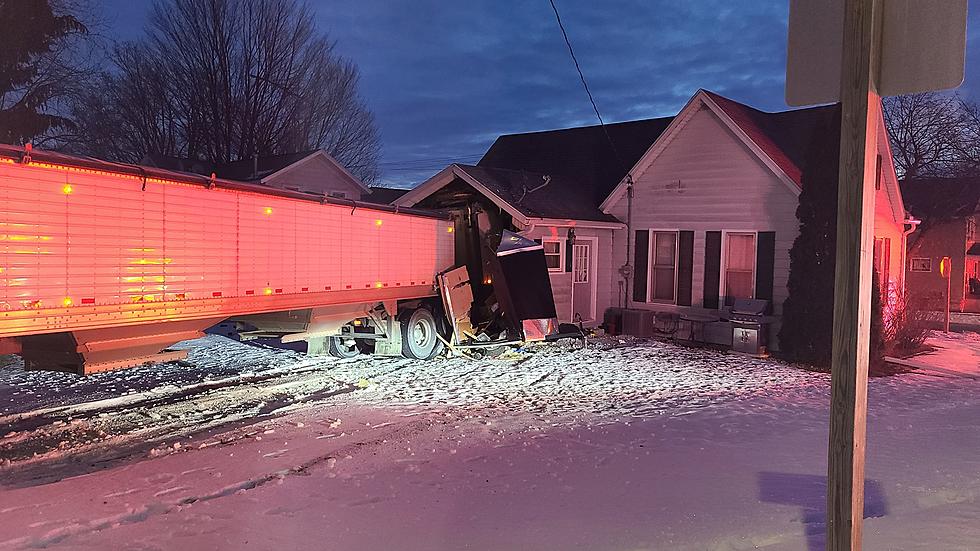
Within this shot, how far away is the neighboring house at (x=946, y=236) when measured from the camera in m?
30.9

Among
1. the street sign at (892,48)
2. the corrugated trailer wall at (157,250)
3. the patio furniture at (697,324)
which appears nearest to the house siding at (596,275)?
the patio furniture at (697,324)

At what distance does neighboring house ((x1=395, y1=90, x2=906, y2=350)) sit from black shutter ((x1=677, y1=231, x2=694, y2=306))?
0.03 m

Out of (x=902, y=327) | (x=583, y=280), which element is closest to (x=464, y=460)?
(x=583, y=280)

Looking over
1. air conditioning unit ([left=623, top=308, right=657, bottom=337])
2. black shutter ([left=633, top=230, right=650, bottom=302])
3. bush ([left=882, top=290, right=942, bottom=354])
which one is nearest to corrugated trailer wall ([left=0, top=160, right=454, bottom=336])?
air conditioning unit ([left=623, top=308, right=657, bottom=337])

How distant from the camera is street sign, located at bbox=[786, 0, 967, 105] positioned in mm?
3135

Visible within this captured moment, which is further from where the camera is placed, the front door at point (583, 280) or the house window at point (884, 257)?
the front door at point (583, 280)

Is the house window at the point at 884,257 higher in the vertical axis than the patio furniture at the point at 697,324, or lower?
higher

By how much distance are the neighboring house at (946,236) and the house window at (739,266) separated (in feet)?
65.5

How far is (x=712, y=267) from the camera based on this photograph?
16359 mm

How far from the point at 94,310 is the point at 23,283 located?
0.87m

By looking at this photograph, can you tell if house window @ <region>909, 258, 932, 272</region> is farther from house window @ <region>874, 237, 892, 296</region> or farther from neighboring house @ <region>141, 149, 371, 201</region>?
neighboring house @ <region>141, 149, 371, 201</region>

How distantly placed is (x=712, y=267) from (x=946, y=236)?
78.6 ft

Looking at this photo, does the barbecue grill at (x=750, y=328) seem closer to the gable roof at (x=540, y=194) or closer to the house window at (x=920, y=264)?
the gable roof at (x=540, y=194)

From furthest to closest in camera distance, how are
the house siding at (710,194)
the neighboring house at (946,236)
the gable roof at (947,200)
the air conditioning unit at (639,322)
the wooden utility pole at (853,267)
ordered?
1. the neighboring house at (946,236)
2. the gable roof at (947,200)
3. the air conditioning unit at (639,322)
4. the house siding at (710,194)
5. the wooden utility pole at (853,267)
